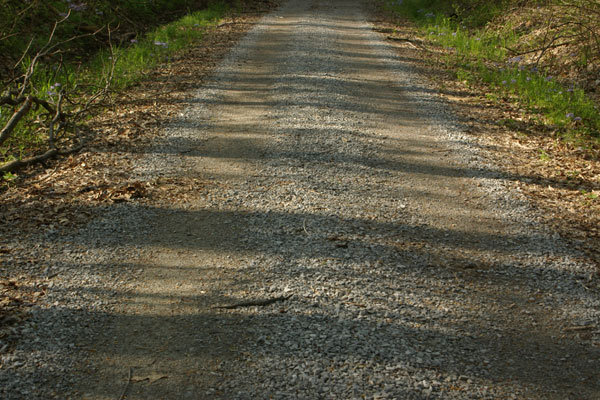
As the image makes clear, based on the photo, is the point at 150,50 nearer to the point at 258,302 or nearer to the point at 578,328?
the point at 258,302

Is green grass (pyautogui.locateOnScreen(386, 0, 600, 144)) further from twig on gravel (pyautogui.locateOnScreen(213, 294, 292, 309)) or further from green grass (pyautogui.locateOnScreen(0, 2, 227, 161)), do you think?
green grass (pyautogui.locateOnScreen(0, 2, 227, 161))

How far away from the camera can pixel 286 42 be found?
11.7m

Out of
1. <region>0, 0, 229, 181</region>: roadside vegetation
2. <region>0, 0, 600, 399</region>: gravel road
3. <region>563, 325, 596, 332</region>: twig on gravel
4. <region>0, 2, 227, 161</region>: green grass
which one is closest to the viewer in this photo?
<region>0, 0, 600, 399</region>: gravel road

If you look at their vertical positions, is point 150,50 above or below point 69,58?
above

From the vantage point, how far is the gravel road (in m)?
2.82

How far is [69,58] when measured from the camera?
36.4 ft

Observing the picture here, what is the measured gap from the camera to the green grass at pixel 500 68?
703 cm

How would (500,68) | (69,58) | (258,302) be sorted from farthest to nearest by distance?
(69,58), (500,68), (258,302)

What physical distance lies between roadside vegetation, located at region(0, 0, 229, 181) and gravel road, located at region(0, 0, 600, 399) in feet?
4.40

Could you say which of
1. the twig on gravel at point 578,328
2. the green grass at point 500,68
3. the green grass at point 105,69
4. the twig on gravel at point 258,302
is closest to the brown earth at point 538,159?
the green grass at point 500,68

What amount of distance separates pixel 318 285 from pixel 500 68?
7.40 m

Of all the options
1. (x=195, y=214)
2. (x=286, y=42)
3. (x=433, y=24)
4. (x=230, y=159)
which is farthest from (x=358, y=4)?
(x=195, y=214)

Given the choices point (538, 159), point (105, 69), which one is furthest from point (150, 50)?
point (538, 159)

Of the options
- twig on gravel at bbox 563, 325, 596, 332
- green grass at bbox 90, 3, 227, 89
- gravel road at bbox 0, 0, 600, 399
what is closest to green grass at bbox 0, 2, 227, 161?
green grass at bbox 90, 3, 227, 89
